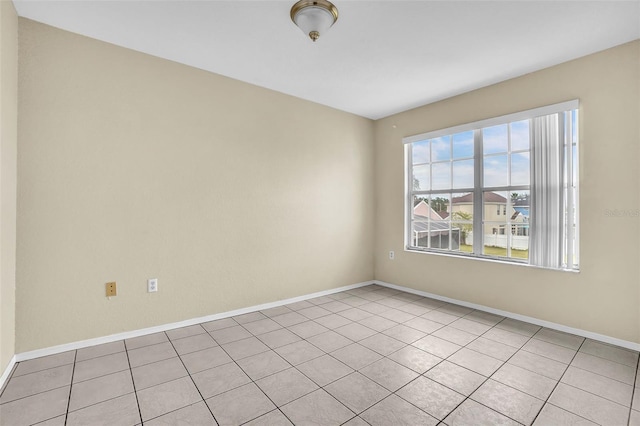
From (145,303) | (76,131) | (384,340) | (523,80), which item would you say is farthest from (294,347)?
(523,80)

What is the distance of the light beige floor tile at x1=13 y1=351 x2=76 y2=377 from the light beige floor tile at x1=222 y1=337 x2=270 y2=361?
1147 mm

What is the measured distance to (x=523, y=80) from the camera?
3.13 m

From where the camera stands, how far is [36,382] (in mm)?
1986

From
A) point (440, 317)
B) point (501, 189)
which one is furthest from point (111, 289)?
point (501, 189)

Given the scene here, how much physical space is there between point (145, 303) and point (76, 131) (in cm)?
158

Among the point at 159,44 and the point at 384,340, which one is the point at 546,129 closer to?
the point at 384,340

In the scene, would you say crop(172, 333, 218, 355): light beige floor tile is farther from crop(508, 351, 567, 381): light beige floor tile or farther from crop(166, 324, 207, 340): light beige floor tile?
crop(508, 351, 567, 381): light beige floor tile

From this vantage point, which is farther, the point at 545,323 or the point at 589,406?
the point at 545,323

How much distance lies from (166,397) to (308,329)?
1370 mm

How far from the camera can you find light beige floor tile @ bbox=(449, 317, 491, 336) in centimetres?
289

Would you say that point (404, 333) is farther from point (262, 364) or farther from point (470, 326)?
point (262, 364)

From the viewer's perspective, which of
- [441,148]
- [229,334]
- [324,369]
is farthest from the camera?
[441,148]

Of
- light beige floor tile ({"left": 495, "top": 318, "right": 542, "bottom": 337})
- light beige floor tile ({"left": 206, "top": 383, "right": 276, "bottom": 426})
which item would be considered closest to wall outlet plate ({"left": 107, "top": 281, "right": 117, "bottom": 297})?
light beige floor tile ({"left": 206, "top": 383, "right": 276, "bottom": 426})

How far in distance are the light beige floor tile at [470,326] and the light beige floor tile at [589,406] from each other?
2.99 ft
